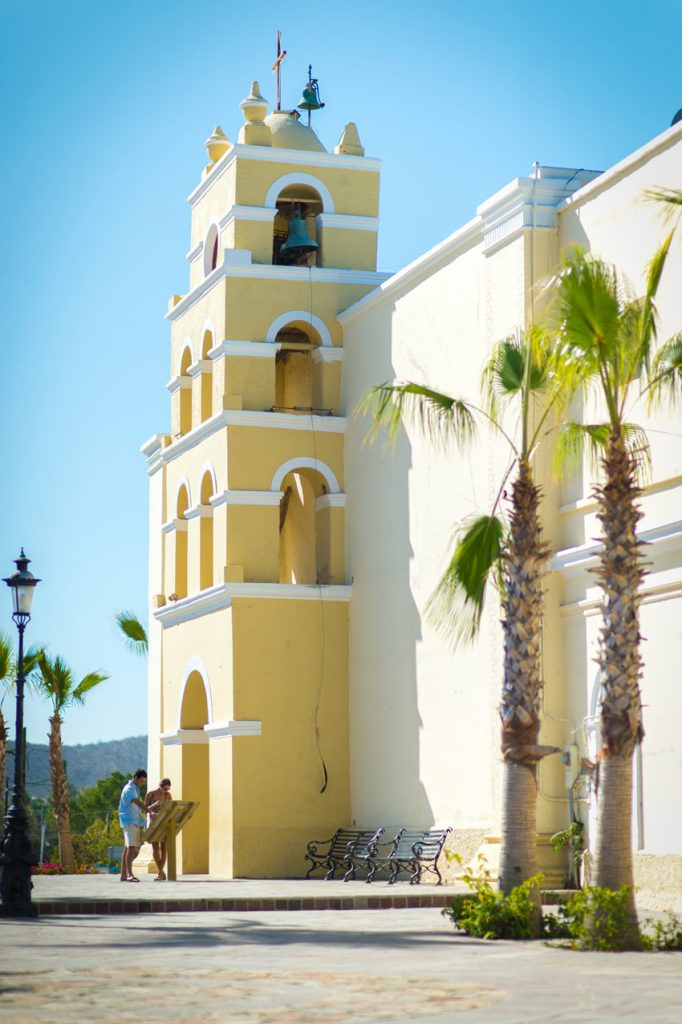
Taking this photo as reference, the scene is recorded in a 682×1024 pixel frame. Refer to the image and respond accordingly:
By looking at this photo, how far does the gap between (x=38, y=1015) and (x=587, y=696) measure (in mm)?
11149

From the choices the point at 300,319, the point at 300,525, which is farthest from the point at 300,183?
the point at 300,525

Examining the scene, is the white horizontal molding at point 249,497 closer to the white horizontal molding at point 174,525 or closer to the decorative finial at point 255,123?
the white horizontal molding at point 174,525

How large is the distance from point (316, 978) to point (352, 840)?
13.8m

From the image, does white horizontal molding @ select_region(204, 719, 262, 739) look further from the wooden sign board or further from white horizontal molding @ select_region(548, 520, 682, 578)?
white horizontal molding @ select_region(548, 520, 682, 578)

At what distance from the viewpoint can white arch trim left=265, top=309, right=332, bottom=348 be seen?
88.5ft

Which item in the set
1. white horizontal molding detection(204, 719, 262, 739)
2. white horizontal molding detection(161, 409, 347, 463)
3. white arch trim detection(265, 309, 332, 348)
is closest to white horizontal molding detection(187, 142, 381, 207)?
white arch trim detection(265, 309, 332, 348)

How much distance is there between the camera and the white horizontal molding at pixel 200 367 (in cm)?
2795

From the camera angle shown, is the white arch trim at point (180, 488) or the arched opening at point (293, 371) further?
the arched opening at point (293, 371)

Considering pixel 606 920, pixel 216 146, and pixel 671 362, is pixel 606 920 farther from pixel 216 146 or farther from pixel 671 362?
pixel 216 146

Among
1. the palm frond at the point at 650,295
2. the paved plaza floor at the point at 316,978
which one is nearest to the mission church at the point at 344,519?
the palm frond at the point at 650,295

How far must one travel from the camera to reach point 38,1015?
9.54 m

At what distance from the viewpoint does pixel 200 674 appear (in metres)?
27.4

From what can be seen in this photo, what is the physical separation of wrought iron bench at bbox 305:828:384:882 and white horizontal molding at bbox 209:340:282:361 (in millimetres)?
7722

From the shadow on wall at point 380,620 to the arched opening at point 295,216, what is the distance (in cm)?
233
